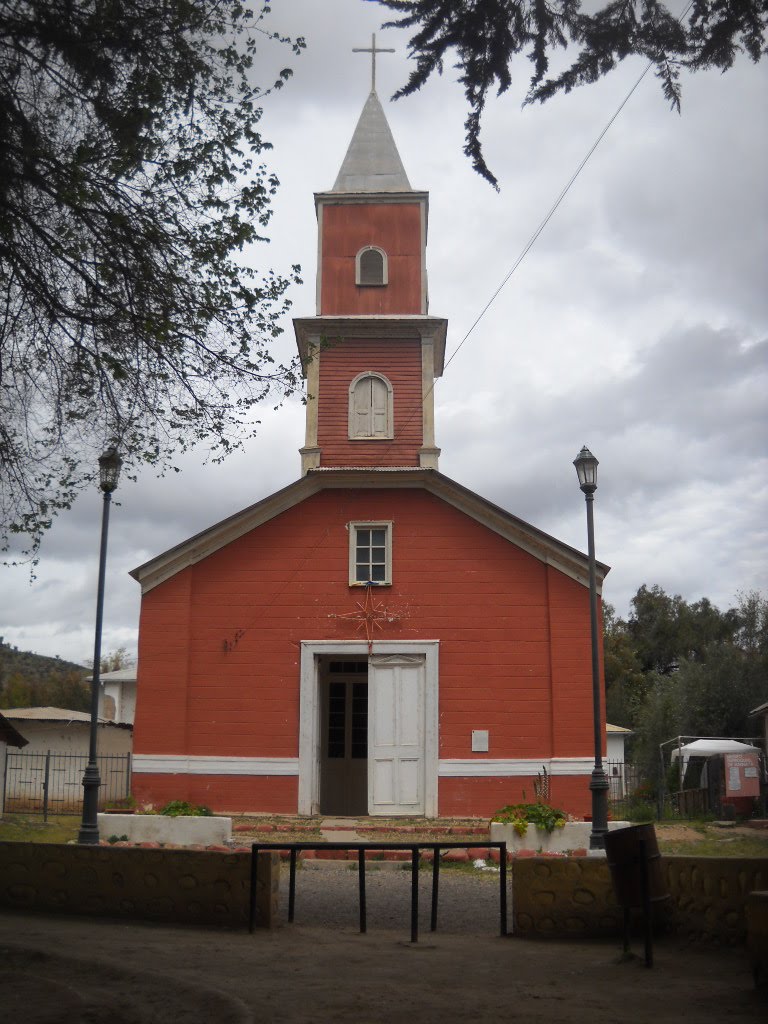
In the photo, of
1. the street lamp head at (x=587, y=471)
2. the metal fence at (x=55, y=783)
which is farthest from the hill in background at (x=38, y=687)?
the street lamp head at (x=587, y=471)

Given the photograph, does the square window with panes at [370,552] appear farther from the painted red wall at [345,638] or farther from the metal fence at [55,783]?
the metal fence at [55,783]

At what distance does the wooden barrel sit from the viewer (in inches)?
320

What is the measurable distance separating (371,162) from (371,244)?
245 centimetres

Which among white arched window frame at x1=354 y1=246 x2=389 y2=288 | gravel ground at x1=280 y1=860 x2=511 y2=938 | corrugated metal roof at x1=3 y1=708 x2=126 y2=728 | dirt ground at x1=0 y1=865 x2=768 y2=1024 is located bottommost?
gravel ground at x1=280 y1=860 x2=511 y2=938

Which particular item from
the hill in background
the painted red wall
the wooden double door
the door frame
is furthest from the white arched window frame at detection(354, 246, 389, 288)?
the hill in background

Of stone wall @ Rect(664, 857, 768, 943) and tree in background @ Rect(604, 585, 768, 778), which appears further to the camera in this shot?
tree in background @ Rect(604, 585, 768, 778)

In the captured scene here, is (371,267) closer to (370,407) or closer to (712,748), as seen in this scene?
(370,407)

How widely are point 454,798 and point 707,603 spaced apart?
48355mm

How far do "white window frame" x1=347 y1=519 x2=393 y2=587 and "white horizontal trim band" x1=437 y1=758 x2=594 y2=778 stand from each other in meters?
3.44

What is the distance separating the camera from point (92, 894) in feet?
32.8

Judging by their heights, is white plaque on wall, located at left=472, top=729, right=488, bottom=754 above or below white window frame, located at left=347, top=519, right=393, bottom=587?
below

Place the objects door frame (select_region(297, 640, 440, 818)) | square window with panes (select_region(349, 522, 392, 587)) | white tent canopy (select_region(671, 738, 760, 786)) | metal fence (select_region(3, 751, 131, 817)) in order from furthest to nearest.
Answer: metal fence (select_region(3, 751, 131, 817)) → white tent canopy (select_region(671, 738, 760, 786)) → square window with panes (select_region(349, 522, 392, 587)) → door frame (select_region(297, 640, 440, 818))

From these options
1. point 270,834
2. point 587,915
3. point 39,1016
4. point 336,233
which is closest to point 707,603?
point 336,233

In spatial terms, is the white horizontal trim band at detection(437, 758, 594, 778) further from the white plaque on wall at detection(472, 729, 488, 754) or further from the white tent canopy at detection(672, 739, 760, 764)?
the white tent canopy at detection(672, 739, 760, 764)
